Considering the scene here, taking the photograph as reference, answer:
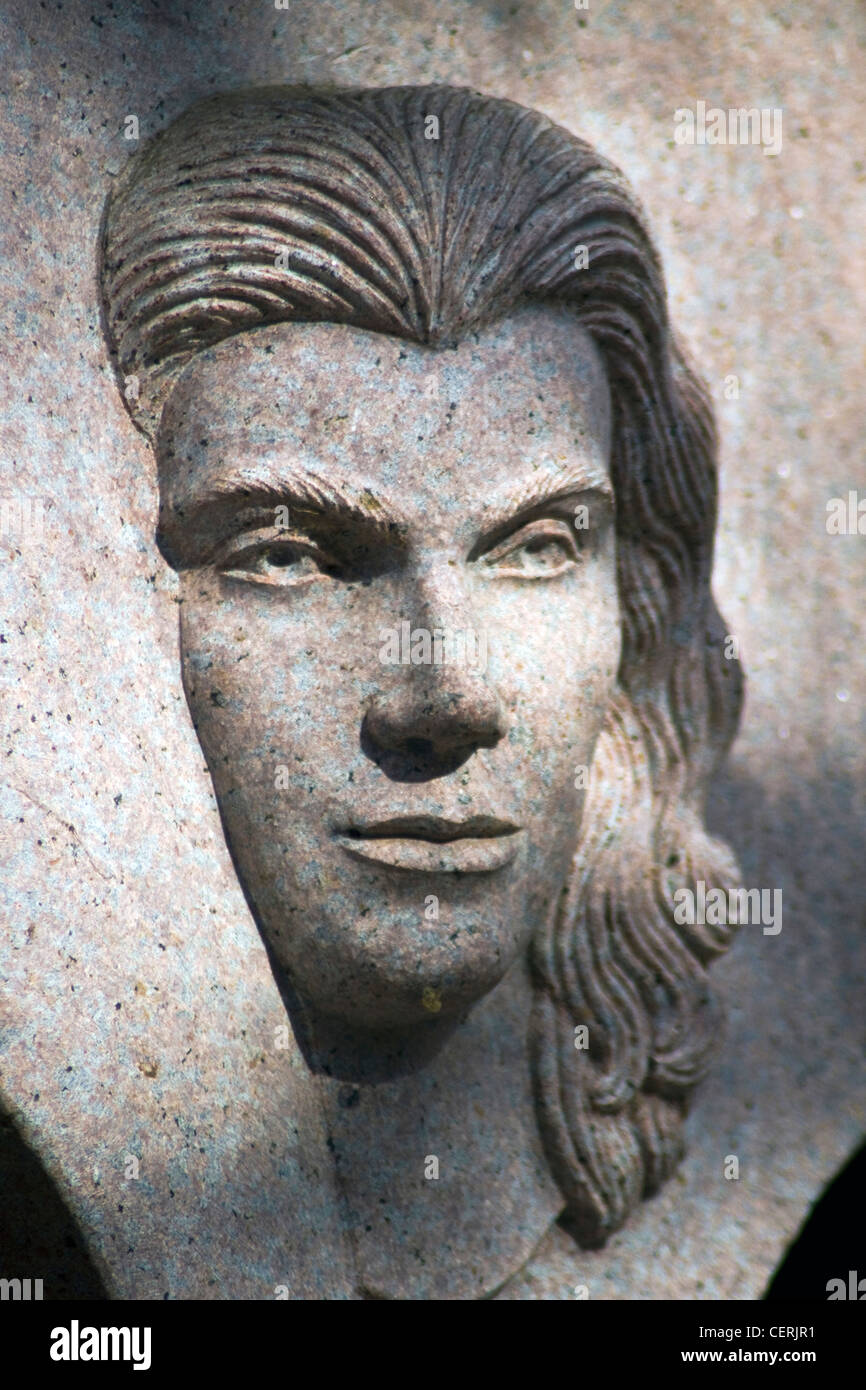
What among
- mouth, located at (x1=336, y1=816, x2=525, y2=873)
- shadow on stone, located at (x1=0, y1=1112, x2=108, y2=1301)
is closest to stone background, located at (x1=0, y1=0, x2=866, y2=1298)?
shadow on stone, located at (x1=0, y1=1112, x2=108, y2=1301)

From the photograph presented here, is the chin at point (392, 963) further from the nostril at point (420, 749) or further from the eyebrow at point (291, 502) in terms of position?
the eyebrow at point (291, 502)

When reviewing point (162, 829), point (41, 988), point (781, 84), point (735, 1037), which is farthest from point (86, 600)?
point (781, 84)

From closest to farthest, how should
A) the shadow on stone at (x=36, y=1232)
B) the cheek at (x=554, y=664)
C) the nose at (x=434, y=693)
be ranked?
the shadow on stone at (x=36, y=1232) → the nose at (x=434, y=693) → the cheek at (x=554, y=664)

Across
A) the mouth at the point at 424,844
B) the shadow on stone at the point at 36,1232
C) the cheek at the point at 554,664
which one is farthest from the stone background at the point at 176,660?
the cheek at the point at 554,664

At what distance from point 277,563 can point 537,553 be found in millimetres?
347

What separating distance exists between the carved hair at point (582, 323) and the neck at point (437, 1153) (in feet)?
0.20

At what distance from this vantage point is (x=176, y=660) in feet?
6.95

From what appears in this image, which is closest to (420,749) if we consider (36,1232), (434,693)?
(434,693)

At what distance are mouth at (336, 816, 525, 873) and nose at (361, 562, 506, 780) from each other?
0.20 ft

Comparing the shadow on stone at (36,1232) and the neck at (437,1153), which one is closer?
the shadow on stone at (36,1232)

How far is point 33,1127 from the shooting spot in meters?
1.81

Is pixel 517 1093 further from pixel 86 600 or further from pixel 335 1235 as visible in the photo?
pixel 86 600

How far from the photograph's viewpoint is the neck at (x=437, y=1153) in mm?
2188

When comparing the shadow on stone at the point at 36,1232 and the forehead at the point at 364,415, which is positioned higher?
the forehead at the point at 364,415
